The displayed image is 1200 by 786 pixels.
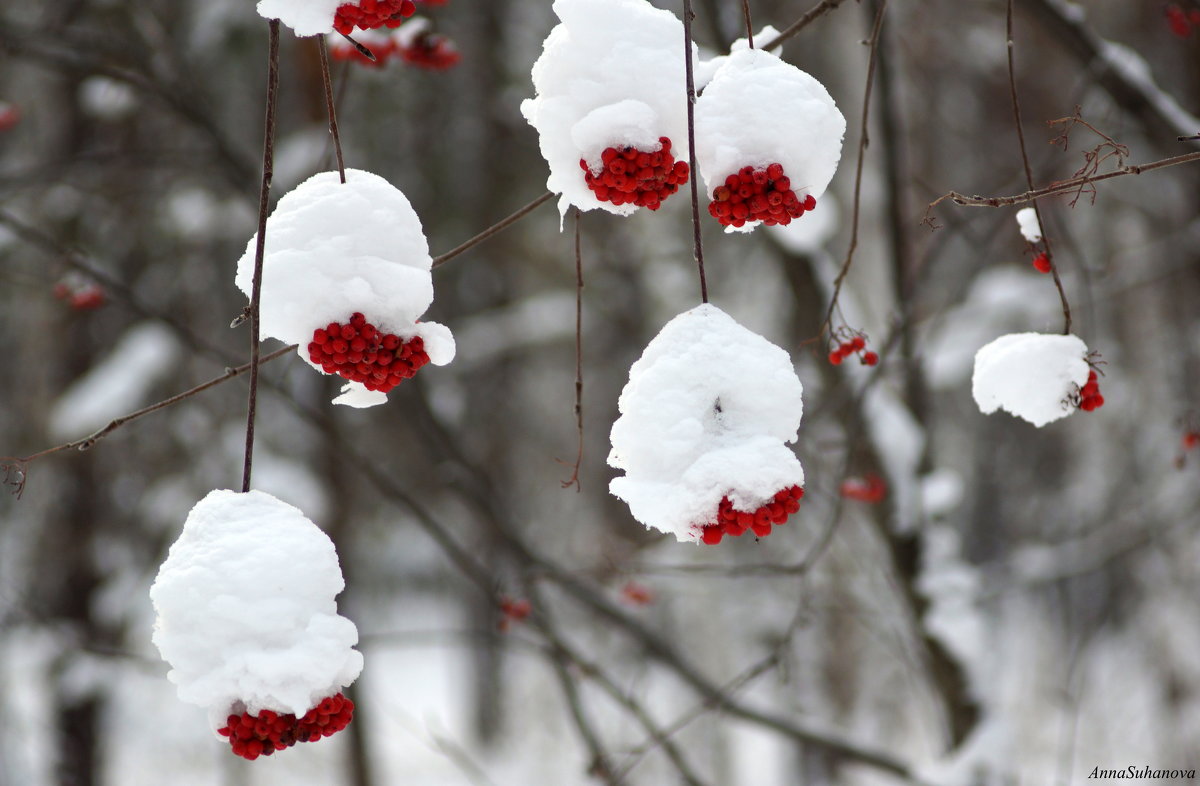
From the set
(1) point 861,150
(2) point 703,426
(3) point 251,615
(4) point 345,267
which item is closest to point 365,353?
(4) point 345,267

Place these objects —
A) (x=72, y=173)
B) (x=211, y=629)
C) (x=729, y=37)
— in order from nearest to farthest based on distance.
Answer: (x=211, y=629) < (x=729, y=37) < (x=72, y=173)

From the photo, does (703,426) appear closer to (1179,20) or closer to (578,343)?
(578,343)

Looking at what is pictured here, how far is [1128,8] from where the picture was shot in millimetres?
8219

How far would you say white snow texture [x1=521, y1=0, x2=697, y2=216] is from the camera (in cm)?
132

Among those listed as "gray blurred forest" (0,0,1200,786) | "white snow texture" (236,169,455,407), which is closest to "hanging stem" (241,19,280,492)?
"white snow texture" (236,169,455,407)

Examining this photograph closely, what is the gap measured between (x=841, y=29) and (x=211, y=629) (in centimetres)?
759

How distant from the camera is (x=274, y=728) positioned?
1.20 metres

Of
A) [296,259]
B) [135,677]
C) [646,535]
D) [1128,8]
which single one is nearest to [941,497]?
[296,259]

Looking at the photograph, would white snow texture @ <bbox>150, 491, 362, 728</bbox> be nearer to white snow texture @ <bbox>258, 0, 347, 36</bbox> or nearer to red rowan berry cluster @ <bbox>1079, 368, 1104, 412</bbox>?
white snow texture @ <bbox>258, 0, 347, 36</bbox>

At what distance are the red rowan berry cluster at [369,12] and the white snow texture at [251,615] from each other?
0.68 meters

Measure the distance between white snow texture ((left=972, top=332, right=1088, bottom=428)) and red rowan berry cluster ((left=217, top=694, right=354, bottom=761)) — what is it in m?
1.15

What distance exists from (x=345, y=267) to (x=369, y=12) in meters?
0.34

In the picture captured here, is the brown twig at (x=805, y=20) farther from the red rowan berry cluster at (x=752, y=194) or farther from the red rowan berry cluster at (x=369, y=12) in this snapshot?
the red rowan berry cluster at (x=369, y=12)

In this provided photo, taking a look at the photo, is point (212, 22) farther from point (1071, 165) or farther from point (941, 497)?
point (1071, 165)
